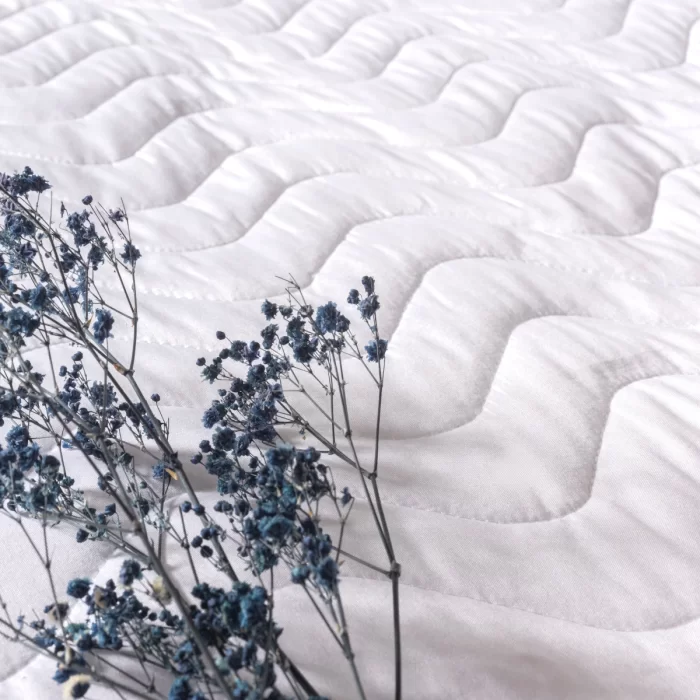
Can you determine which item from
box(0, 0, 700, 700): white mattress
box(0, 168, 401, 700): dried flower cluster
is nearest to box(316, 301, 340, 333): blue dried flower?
box(0, 168, 401, 700): dried flower cluster

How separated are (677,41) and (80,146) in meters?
0.97

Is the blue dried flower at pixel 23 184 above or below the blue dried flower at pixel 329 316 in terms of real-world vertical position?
below

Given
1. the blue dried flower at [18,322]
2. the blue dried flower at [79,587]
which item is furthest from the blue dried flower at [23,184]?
the blue dried flower at [79,587]

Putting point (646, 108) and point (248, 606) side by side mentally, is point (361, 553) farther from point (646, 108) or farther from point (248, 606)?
point (646, 108)

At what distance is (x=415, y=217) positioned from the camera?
1021mm

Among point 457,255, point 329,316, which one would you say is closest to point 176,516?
point 329,316

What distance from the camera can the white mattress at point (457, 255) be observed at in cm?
56

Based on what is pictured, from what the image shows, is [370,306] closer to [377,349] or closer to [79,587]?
[377,349]

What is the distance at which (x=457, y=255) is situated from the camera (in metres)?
0.95

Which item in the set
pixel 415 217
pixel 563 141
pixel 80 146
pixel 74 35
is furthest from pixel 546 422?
pixel 74 35

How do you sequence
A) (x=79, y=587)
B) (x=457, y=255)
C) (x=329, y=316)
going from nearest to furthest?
(x=79, y=587) → (x=329, y=316) → (x=457, y=255)

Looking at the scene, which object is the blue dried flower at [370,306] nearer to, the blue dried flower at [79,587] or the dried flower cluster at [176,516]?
the dried flower cluster at [176,516]

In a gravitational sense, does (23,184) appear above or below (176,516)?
above

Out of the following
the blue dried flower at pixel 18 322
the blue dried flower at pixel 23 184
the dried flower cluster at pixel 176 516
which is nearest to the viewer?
the dried flower cluster at pixel 176 516
